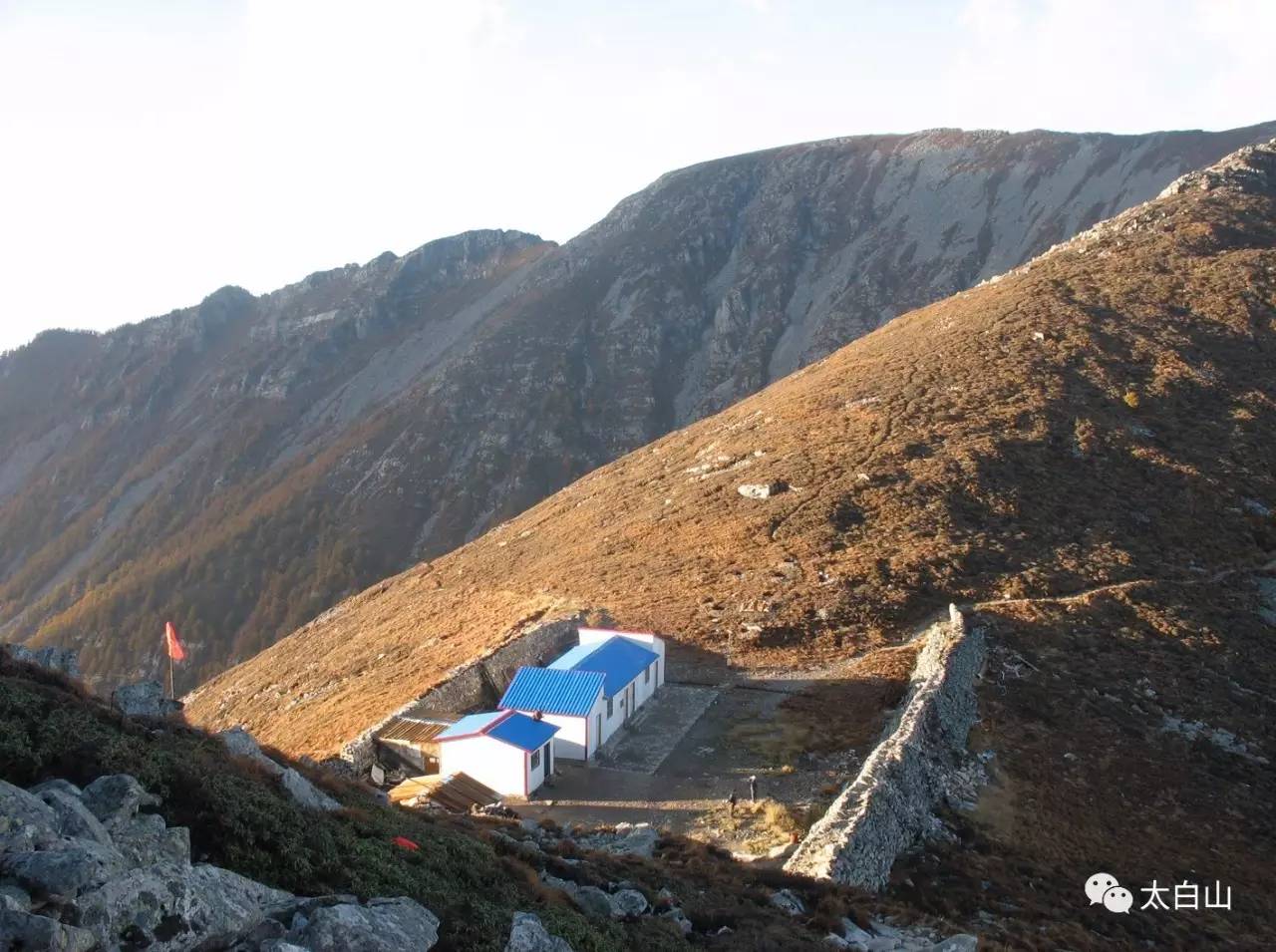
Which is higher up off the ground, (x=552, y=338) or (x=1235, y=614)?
Result: (x=552, y=338)

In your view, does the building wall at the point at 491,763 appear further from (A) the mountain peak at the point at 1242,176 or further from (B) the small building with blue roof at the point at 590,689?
(A) the mountain peak at the point at 1242,176

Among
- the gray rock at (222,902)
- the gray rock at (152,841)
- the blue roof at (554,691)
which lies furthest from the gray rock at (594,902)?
the blue roof at (554,691)

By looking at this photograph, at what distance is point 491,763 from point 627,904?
12165mm

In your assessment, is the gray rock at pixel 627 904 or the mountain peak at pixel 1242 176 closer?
the gray rock at pixel 627 904

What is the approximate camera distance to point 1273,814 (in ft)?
70.1

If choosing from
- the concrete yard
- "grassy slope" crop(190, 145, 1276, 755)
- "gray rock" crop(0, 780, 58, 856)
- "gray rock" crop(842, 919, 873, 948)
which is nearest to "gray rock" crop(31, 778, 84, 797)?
"gray rock" crop(0, 780, 58, 856)

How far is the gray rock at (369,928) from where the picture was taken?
25.8ft

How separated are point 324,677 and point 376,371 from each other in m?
127

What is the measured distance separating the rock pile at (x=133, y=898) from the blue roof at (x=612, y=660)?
18.7 metres

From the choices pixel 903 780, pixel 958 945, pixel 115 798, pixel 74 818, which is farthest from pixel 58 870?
pixel 903 780

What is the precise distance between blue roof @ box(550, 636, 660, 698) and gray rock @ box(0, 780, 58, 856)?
64.8 ft

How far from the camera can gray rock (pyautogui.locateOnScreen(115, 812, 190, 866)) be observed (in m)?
8.70

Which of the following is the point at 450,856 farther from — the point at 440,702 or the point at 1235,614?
the point at 1235,614

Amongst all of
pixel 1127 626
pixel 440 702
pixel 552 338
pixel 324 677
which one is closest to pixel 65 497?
pixel 552 338
